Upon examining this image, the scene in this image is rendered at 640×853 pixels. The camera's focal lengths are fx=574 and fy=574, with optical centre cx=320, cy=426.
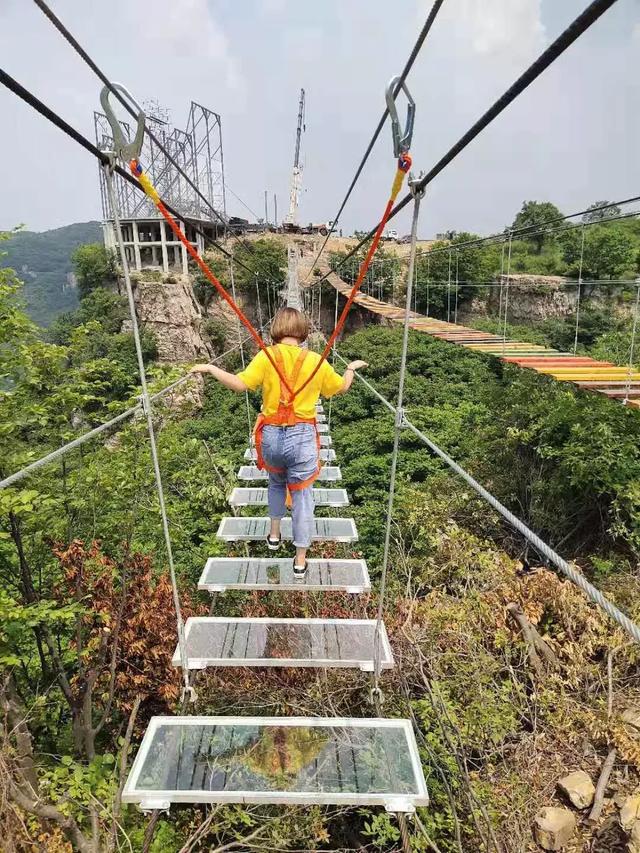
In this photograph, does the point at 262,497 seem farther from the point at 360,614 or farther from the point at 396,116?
the point at 396,116

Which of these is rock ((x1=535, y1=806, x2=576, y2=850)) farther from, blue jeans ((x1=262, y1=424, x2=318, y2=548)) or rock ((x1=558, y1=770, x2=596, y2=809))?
blue jeans ((x1=262, y1=424, x2=318, y2=548))

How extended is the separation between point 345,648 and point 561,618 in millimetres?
2409

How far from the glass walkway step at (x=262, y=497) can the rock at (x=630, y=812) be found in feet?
5.65

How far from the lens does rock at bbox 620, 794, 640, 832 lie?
235 cm

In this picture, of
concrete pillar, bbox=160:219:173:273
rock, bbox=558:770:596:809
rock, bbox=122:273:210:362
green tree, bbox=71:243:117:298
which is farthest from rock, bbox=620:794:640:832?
green tree, bbox=71:243:117:298

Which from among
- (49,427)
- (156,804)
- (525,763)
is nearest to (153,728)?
(156,804)

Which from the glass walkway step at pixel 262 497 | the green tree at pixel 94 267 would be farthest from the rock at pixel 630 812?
the green tree at pixel 94 267

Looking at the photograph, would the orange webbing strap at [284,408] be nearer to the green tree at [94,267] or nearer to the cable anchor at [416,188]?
the cable anchor at [416,188]

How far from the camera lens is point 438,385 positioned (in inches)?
380

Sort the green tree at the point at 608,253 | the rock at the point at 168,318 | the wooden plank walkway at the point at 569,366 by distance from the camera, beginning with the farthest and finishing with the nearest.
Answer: the rock at the point at 168,318 < the green tree at the point at 608,253 < the wooden plank walkway at the point at 569,366

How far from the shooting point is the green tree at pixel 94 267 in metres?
22.2

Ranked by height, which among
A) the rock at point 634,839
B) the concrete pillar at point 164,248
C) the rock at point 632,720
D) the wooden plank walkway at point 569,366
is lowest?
the rock at point 634,839

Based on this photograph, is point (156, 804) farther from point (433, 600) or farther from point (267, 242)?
point (267, 242)

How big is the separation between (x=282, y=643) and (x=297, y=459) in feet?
1.91
